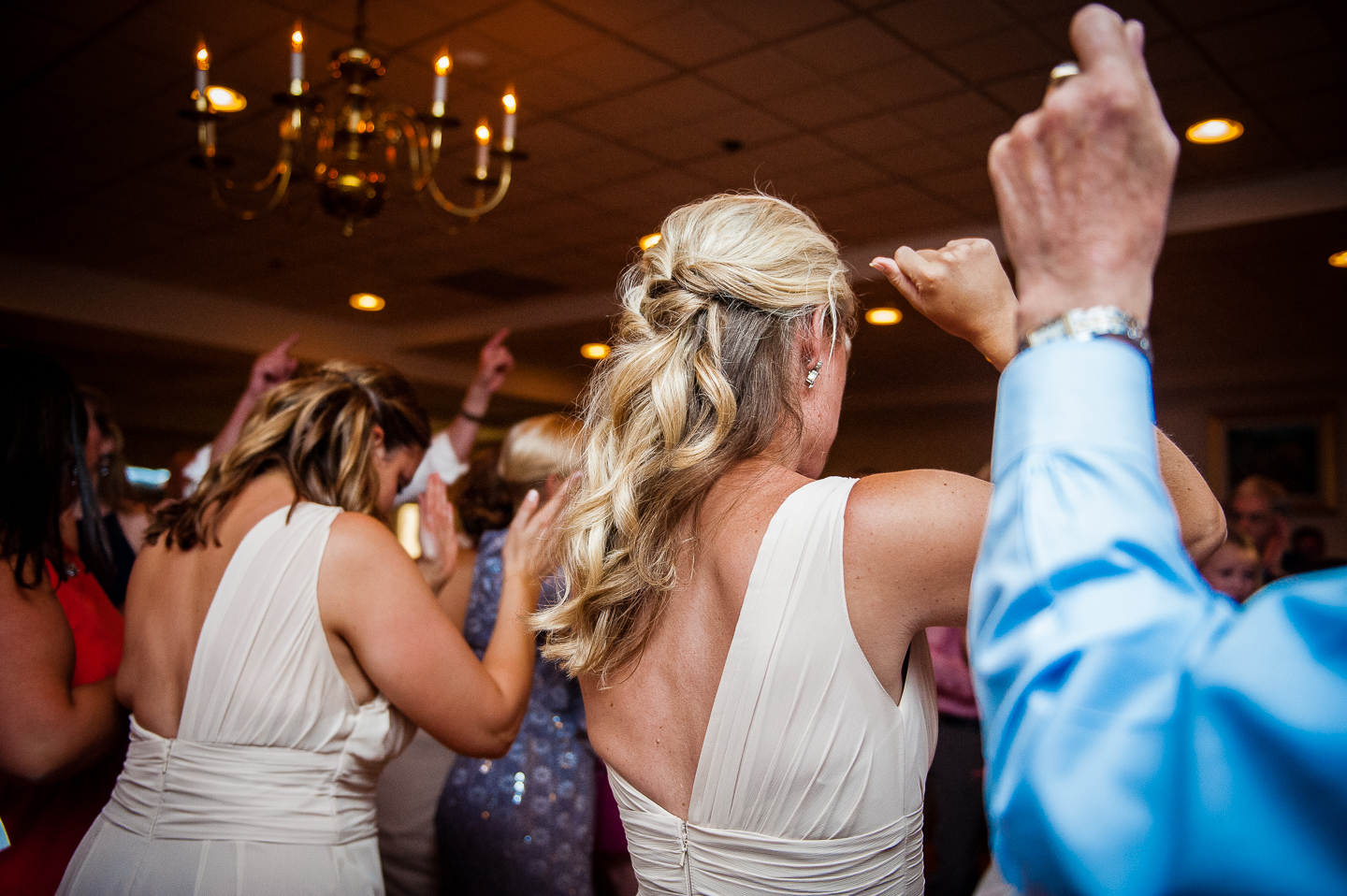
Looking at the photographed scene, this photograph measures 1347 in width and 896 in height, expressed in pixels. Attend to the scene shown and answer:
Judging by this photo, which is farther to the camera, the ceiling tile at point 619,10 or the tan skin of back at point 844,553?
the ceiling tile at point 619,10

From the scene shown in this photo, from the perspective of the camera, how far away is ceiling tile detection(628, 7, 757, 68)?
350 cm

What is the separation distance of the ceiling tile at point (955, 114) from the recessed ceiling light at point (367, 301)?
525cm

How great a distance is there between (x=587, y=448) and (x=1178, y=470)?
70cm

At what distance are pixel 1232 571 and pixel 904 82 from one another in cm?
232

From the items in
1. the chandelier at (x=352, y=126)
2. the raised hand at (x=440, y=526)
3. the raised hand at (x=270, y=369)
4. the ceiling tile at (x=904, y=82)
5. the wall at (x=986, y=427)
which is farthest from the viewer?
the wall at (x=986, y=427)

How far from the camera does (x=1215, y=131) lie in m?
4.26

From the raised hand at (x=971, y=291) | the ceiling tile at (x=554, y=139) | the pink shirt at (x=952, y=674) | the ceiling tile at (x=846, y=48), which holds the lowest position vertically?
the pink shirt at (x=952, y=674)

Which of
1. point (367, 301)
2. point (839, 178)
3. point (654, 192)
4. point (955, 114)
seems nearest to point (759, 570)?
point (955, 114)

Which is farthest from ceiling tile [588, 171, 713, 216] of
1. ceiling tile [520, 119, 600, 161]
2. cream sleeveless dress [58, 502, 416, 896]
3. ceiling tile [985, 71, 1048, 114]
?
cream sleeveless dress [58, 502, 416, 896]

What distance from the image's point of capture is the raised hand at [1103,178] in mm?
456

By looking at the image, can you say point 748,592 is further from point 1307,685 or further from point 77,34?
point 77,34

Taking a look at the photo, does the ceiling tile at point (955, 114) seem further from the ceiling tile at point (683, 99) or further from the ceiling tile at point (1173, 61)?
the ceiling tile at point (683, 99)

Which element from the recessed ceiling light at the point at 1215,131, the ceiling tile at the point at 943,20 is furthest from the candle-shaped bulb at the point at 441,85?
the recessed ceiling light at the point at 1215,131

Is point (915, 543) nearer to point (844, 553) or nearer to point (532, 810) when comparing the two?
point (844, 553)
